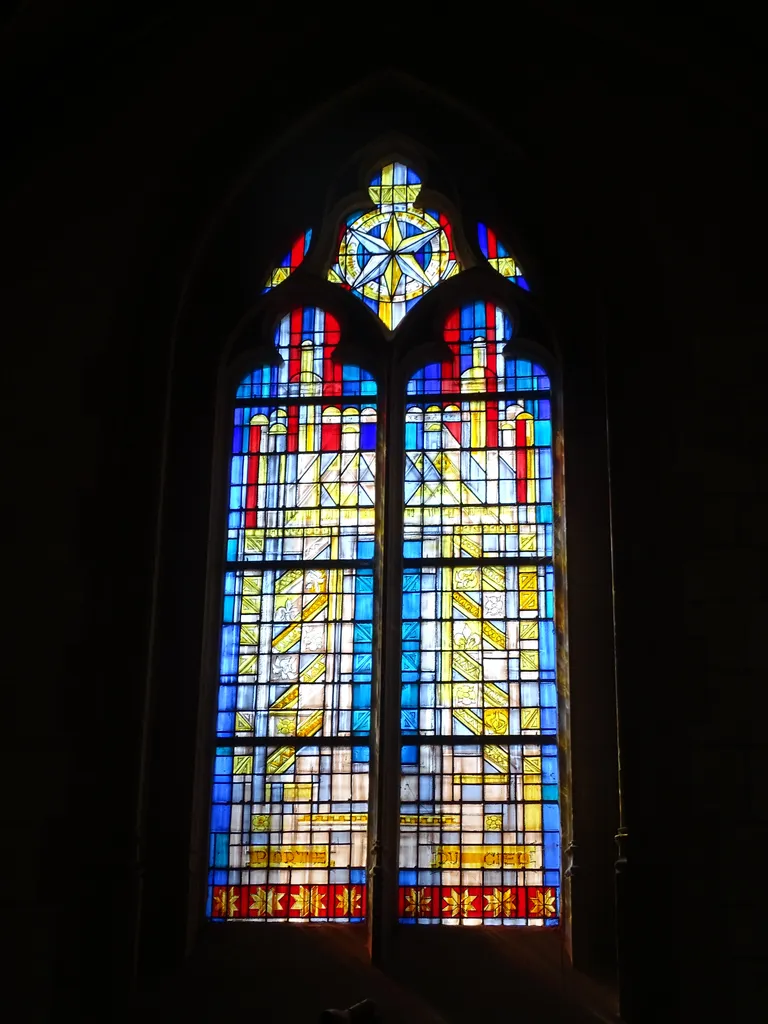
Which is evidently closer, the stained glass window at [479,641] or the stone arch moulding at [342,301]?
the stained glass window at [479,641]

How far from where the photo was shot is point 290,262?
8.59 meters

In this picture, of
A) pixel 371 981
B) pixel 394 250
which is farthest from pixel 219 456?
pixel 371 981

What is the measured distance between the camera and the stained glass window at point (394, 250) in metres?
8.46

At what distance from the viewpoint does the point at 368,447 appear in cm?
814

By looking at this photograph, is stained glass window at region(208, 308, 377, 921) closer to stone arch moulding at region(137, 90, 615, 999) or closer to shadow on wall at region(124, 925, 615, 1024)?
→ stone arch moulding at region(137, 90, 615, 999)

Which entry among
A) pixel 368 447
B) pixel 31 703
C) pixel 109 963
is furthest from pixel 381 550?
pixel 109 963

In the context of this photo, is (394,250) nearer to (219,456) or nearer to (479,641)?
(219,456)

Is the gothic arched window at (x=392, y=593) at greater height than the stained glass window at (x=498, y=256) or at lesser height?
lesser

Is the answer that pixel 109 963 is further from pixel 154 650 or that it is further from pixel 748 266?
pixel 748 266

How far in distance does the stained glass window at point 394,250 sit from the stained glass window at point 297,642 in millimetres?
259

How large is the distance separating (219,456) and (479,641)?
4.83 feet

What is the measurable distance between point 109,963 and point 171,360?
2.70 metres

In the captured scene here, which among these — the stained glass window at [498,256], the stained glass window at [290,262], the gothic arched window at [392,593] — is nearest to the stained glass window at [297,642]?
the gothic arched window at [392,593]

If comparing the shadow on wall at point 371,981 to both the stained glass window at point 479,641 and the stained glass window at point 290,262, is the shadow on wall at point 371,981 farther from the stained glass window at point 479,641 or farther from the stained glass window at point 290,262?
the stained glass window at point 290,262
